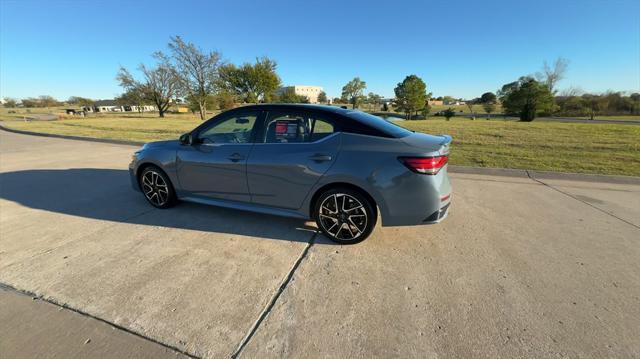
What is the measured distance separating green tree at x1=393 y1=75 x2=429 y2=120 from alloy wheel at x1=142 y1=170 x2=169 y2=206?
60991mm

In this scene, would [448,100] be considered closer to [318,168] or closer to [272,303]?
[318,168]

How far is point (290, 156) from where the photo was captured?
10.4ft

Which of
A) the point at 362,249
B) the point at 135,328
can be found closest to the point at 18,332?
the point at 135,328

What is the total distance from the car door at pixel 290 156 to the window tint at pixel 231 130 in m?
0.20

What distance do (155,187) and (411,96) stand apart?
209 ft

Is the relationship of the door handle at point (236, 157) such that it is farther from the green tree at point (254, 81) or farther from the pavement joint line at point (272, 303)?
the green tree at point (254, 81)

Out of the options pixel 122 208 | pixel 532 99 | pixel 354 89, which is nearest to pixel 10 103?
pixel 354 89

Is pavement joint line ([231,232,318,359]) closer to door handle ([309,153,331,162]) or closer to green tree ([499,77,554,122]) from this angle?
door handle ([309,153,331,162])

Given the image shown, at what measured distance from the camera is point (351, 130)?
3047mm

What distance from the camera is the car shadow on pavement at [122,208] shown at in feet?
11.7

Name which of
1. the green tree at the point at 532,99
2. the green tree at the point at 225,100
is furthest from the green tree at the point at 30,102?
the green tree at the point at 532,99

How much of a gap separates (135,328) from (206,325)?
19.7 inches

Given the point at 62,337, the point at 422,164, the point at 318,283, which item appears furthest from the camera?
the point at 422,164

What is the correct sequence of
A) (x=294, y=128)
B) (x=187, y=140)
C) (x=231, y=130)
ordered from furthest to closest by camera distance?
(x=187, y=140) → (x=231, y=130) → (x=294, y=128)
